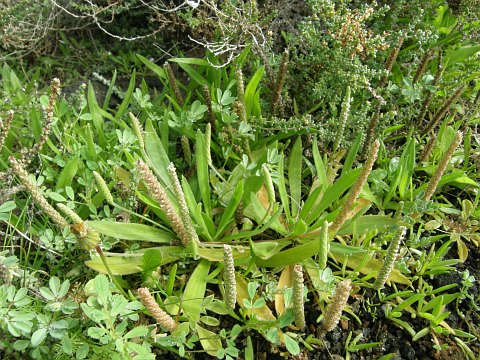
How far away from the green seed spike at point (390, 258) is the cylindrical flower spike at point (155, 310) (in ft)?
2.56

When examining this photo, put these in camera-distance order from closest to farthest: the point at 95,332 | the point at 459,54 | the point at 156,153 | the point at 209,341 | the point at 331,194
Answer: the point at 95,332 → the point at 209,341 → the point at 331,194 → the point at 156,153 → the point at 459,54

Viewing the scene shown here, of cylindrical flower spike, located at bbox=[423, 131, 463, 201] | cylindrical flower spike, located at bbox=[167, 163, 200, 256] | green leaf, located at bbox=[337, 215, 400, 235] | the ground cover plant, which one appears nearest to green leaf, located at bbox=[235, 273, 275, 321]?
the ground cover plant

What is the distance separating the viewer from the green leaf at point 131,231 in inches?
80.4

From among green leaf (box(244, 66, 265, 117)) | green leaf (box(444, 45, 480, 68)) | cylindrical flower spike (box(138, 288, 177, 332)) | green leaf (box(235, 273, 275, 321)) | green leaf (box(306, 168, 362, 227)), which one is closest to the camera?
cylindrical flower spike (box(138, 288, 177, 332))

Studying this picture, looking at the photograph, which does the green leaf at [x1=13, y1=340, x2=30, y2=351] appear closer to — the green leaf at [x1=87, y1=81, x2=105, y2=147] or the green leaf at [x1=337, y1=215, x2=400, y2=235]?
the green leaf at [x1=87, y1=81, x2=105, y2=147]

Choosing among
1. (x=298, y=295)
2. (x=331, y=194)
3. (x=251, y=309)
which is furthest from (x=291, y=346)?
(x=331, y=194)

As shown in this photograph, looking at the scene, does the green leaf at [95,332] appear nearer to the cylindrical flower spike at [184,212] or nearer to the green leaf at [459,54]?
the cylindrical flower spike at [184,212]

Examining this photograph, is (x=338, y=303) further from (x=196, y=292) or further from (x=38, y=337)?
(x=38, y=337)

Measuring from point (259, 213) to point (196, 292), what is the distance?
1.46ft

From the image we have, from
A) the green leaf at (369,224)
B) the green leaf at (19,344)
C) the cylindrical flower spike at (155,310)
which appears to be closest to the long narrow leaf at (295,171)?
the green leaf at (369,224)

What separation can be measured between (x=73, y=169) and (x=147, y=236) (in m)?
0.44

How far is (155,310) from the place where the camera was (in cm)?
164

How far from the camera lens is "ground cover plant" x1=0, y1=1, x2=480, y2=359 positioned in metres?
1.81

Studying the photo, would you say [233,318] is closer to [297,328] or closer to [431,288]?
[297,328]
